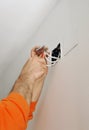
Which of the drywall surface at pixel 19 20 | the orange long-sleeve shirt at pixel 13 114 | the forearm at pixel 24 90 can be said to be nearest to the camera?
the orange long-sleeve shirt at pixel 13 114

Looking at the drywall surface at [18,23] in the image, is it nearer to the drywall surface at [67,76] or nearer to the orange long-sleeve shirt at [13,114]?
the drywall surface at [67,76]

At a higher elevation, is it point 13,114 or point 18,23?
point 18,23

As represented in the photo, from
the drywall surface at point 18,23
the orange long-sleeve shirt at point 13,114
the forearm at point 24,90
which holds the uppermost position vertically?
the drywall surface at point 18,23

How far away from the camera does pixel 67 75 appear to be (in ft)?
2.97

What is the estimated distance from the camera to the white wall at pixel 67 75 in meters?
0.78

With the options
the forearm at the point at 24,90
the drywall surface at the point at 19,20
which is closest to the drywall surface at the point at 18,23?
the drywall surface at the point at 19,20

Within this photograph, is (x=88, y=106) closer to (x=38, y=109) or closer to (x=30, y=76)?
(x=30, y=76)

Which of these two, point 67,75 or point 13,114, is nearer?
point 13,114

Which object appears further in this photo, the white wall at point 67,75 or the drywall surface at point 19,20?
the drywall surface at point 19,20

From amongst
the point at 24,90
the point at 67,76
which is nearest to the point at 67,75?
the point at 67,76

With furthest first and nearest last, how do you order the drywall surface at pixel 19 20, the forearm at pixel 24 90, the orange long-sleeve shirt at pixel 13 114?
the drywall surface at pixel 19 20 < the forearm at pixel 24 90 < the orange long-sleeve shirt at pixel 13 114

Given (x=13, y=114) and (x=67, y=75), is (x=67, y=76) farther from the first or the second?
(x=13, y=114)

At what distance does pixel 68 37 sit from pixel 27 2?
30 cm

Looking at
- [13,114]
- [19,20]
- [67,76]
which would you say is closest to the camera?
[13,114]
